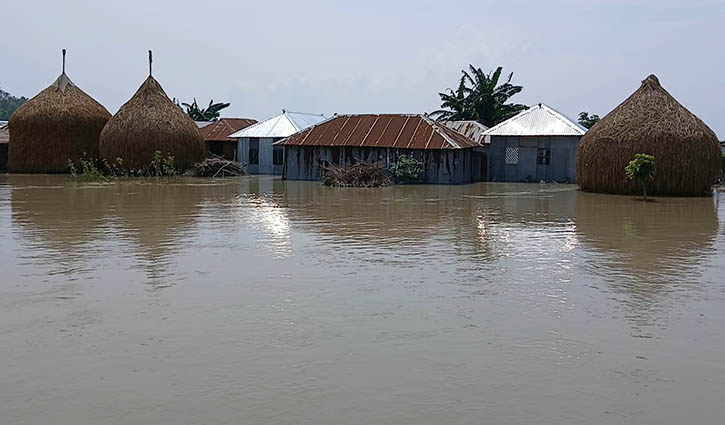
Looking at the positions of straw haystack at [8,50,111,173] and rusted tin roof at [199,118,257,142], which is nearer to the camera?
straw haystack at [8,50,111,173]

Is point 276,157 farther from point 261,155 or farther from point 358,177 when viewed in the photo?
point 358,177

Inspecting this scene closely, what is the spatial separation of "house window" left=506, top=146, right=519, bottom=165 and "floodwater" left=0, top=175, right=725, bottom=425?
52.9ft

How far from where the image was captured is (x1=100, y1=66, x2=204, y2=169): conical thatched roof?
28500 mm

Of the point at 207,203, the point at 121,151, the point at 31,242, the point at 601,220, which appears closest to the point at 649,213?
the point at 601,220

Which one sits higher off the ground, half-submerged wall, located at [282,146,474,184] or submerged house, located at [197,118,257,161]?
submerged house, located at [197,118,257,161]

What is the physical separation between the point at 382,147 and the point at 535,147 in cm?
611

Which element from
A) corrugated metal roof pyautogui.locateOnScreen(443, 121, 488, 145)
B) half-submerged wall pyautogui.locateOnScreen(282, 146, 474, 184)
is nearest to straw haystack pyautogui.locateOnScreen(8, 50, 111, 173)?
half-submerged wall pyautogui.locateOnScreen(282, 146, 474, 184)

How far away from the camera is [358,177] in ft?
77.5

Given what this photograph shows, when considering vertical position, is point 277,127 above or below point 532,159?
above

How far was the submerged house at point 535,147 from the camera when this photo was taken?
1081 inches

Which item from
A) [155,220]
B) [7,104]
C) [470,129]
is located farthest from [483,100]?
[7,104]

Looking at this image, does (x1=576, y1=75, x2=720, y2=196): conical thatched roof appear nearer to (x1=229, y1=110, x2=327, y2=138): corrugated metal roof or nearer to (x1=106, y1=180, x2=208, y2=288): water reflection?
(x1=106, y1=180, x2=208, y2=288): water reflection

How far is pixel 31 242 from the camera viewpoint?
33.3 feet

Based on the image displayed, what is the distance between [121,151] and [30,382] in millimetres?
25425
